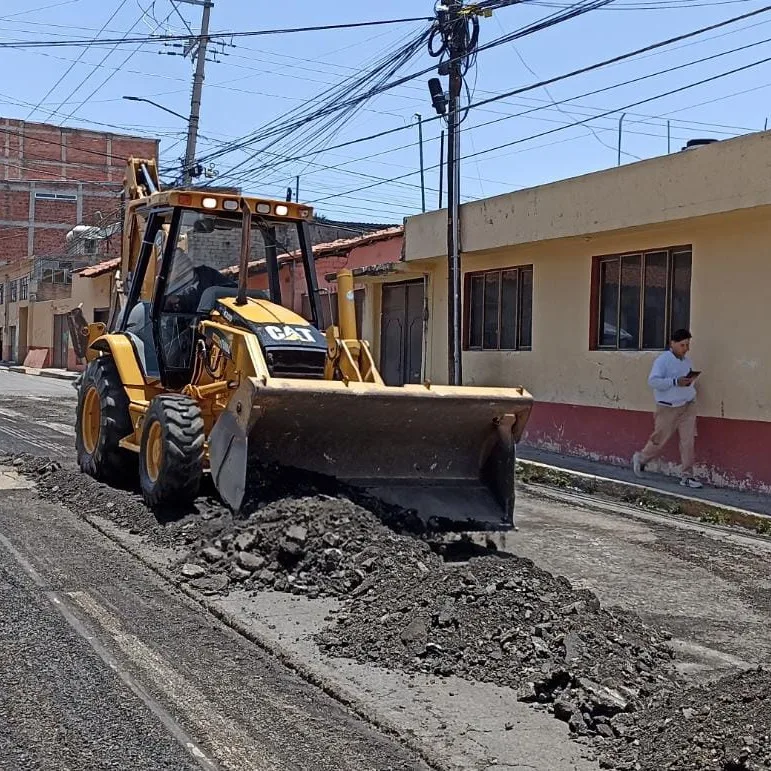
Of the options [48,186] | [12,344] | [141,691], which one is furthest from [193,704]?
[48,186]

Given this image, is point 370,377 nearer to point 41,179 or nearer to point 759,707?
point 759,707

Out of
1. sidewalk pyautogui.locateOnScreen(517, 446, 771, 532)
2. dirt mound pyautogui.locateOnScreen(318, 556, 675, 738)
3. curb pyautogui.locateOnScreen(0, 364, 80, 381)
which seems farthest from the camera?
curb pyautogui.locateOnScreen(0, 364, 80, 381)

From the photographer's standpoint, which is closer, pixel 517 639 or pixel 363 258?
pixel 517 639

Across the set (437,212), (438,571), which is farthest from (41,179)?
(438,571)

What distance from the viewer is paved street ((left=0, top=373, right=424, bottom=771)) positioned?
4.05m

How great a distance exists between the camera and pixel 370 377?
Result: 863cm

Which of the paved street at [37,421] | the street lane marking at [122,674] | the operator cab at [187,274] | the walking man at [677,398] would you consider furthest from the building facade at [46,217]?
the street lane marking at [122,674]

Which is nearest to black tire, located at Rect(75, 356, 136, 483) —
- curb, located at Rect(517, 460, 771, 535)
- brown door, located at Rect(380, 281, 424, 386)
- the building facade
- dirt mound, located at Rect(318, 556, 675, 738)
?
dirt mound, located at Rect(318, 556, 675, 738)

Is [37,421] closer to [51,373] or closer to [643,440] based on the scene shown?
[643,440]

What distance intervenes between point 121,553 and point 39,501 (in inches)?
91.1

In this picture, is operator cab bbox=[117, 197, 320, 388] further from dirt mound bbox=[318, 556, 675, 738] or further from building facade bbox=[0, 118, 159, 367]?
building facade bbox=[0, 118, 159, 367]

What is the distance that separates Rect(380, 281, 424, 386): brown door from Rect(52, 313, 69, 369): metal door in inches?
1052

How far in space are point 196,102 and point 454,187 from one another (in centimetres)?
1469

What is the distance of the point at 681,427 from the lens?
1204cm
